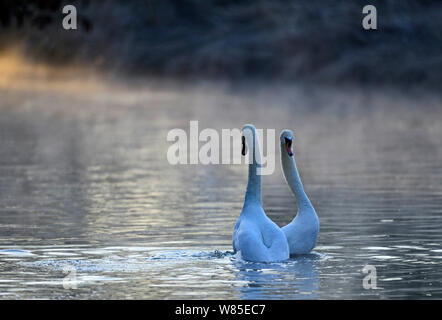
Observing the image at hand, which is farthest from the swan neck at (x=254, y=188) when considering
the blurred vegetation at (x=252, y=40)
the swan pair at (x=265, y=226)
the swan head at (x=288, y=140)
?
the blurred vegetation at (x=252, y=40)

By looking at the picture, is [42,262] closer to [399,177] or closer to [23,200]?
[23,200]

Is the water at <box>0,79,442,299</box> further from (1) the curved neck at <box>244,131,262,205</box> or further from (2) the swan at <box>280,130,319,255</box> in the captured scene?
(1) the curved neck at <box>244,131,262,205</box>

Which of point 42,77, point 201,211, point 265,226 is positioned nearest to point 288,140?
point 265,226

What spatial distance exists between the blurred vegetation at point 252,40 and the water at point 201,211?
43.7ft

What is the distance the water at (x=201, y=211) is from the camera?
43.9ft

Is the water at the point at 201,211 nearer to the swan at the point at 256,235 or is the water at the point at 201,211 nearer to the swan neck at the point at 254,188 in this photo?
A: the swan at the point at 256,235

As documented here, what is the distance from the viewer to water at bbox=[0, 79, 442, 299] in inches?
526

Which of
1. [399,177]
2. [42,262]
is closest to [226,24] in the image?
[399,177]

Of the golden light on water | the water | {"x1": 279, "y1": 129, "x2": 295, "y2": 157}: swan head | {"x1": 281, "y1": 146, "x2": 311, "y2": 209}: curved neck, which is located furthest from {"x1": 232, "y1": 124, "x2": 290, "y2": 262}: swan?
the golden light on water

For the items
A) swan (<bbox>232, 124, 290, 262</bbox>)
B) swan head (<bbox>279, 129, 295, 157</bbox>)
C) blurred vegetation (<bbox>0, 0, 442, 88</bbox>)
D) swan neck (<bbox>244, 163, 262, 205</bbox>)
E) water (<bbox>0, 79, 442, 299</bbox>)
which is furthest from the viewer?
blurred vegetation (<bbox>0, 0, 442, 88</bbox>)

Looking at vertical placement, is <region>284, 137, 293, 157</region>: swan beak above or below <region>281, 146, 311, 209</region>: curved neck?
above

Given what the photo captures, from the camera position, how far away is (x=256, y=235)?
46.9ft

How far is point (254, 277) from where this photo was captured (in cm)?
1356

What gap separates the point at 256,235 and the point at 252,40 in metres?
41.1
